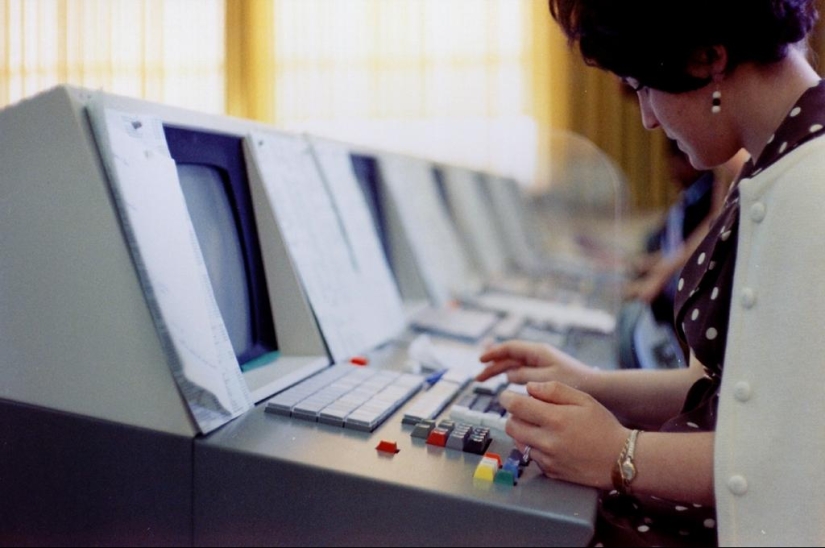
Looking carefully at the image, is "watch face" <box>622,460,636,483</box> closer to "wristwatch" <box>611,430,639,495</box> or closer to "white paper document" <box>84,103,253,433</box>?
"wristwatch" <box>611,430,639,495</box>

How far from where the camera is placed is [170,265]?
64cm

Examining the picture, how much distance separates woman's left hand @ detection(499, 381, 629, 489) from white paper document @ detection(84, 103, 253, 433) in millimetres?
258

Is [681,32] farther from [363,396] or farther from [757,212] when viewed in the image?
[363,396]

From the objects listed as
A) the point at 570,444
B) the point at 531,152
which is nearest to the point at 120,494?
the point at 570,444

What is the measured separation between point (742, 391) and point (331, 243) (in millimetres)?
661

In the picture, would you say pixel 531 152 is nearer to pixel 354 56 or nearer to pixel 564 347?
pixel 354 56

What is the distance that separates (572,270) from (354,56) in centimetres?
132

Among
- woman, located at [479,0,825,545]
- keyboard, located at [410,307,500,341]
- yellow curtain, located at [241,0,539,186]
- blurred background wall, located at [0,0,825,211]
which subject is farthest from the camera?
keyboard, located at [410,307,500,341]

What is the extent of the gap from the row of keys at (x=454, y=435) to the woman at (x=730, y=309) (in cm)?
4

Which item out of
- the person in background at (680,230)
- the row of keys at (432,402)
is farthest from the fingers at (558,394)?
the person in background at (680,230)

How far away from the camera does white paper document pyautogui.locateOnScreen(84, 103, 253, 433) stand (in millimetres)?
600

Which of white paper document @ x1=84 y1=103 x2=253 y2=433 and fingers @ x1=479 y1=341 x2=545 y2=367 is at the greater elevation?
white paper document @ x1=84 y1=103 x2=253 y2=433

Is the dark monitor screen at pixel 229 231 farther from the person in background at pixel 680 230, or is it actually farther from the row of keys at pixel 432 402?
the person in background at pixel 680 230

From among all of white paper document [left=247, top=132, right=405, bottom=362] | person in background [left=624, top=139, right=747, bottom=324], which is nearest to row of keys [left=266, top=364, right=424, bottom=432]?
white paper document [left=247, top=132, right=405, bottom=362]
